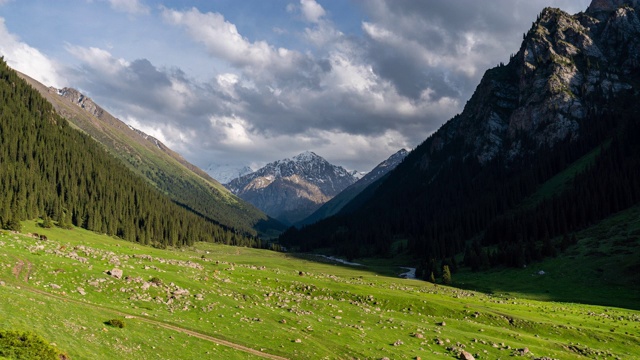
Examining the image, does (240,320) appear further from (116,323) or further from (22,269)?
(22,269)

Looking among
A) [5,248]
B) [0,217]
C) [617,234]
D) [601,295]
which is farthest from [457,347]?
[617,234]

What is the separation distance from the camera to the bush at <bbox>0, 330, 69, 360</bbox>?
2048cm

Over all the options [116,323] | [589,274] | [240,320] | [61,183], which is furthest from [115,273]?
[61,183]

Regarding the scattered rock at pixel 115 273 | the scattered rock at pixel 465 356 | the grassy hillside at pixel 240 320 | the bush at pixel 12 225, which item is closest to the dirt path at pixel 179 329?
the grassy hillside at pixel 240 320

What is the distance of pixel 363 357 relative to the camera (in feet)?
115

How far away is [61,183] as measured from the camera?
13775cm

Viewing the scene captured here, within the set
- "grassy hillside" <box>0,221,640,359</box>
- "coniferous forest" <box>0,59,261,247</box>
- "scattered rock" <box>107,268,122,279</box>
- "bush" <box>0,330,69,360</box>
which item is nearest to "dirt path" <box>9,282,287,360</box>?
"grassy hillside" <box>0,221,640,359</box>

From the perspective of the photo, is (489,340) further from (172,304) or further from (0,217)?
(0,217)

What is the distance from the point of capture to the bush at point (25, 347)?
20.5 m

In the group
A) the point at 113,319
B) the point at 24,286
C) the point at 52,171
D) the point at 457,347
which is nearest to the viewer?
the point at 113,319

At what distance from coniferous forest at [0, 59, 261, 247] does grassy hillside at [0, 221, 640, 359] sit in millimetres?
63321

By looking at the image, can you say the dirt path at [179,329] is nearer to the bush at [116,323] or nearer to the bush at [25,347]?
the bush at [116,323]

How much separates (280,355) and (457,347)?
1964 centimetres

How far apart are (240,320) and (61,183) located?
130723 mm
